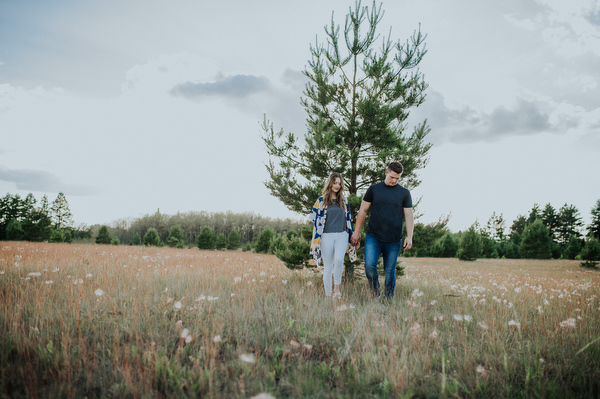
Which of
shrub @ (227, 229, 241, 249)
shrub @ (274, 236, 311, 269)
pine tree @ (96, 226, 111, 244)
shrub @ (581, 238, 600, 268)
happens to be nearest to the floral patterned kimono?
shrub @ (274, 236, 311, 269)

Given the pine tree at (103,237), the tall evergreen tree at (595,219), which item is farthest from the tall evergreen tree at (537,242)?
the pine tree at (103,237)

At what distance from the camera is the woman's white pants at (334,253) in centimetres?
482

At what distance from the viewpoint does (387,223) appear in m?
4.80

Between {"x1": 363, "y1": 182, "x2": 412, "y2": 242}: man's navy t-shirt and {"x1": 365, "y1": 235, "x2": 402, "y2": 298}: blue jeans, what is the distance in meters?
0.12

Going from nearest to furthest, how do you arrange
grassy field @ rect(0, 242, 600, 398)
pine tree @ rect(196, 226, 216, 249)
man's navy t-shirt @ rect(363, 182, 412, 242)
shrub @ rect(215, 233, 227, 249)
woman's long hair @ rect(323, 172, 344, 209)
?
grassy field @ rect(0, 242, 600, 398) < man's navy t-shirt @ rect(363, 182, 412, 242) < woman's long hair @ rect(323, 172, 344, 209) < pine tree @ rect(196, 226, 216, 249) < shrub @ rect(215, 233, 227, 249)

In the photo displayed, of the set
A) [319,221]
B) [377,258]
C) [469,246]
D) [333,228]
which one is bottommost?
[469,246]

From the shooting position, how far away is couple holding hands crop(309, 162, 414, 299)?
4805 millimetres

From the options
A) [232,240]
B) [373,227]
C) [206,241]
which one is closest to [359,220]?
[373,227]

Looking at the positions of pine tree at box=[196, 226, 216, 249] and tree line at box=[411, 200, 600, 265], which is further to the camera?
pine tree at box=[196, 226, 216, 249]

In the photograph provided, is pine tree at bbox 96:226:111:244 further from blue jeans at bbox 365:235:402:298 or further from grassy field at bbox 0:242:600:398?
blue jeans at bbox 365:235:402:298

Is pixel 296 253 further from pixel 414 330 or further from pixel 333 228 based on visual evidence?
pixel 414 330

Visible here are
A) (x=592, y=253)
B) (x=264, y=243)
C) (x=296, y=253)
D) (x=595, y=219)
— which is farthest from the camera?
(x=595, y=219)

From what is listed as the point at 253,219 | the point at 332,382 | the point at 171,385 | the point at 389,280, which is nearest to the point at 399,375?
the point at 332,382

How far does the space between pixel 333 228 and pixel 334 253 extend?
452mm
